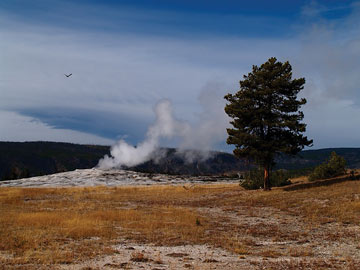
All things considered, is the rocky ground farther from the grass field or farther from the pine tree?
the grass field

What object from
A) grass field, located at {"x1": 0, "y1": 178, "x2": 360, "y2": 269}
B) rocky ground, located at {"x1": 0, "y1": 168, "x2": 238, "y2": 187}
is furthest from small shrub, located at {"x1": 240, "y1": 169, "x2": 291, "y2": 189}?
rocky ground, located at {"x1": 0, "y1": 168, "x2": 238, "y2": 187}

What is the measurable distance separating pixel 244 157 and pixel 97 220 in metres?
18.9

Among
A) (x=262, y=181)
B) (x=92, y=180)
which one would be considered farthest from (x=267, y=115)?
(x=92, y=180)

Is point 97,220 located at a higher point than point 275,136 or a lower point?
lower

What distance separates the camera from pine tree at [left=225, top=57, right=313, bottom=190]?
110 ft

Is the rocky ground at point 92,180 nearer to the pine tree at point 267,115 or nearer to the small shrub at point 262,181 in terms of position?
the small shrub at point 262,181

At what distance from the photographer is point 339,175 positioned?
39531 mm

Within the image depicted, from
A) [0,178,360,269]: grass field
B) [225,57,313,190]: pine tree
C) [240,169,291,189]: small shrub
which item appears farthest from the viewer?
[240,169,291,189]: small shrub

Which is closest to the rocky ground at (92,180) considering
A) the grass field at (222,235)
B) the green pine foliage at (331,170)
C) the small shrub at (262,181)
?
the small shrub at (262,181)

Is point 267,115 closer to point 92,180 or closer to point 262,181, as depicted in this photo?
point 262,181

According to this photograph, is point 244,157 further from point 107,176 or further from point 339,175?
point 107,176

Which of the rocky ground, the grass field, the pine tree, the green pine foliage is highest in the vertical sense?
the pine tree

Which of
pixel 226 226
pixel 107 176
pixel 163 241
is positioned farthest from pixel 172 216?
pixel 107 176

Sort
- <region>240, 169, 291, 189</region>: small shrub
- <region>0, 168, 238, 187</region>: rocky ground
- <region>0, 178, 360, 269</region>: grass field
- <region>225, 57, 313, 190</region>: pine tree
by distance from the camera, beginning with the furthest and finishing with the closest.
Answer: <region>0, 168, 238, 187</region>: rocky ground < <region>240, 169, 291, 189</region>: small shrub < <region>225, 57, 313, 190</region>: pine tree < <region>0, 178, 360, 269</region>: grass field
